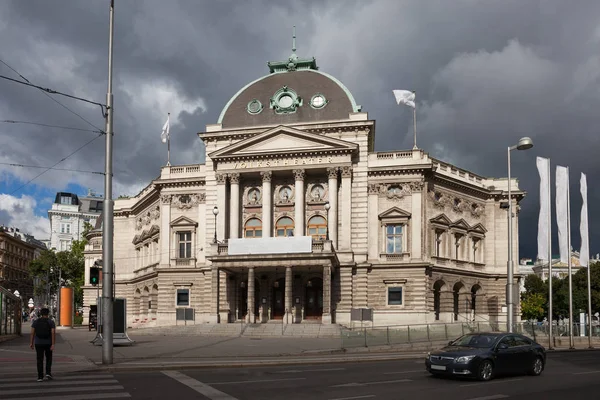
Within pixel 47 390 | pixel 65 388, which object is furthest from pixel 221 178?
pixel 47 390

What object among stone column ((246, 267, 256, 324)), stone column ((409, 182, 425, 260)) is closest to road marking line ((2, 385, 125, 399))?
stone column ((246, 267, 256, 324))

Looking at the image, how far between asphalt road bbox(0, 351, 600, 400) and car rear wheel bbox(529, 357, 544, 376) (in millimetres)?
392

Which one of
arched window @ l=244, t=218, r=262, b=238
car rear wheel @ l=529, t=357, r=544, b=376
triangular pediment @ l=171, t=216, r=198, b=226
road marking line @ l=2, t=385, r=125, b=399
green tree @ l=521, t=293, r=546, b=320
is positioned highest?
Answer: triangular pediment @ l=171, t=216, r=198, b=226

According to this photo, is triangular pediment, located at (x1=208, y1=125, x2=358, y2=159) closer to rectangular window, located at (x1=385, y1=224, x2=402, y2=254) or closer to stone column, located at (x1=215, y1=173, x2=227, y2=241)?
stone column, located at (x1=215, y1=173, x2=227, y2=241)

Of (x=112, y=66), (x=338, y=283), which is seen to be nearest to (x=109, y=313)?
(x=112, y=66)

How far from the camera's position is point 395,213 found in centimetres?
5456

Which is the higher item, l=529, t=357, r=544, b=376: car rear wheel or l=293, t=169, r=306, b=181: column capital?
l=293, t=169, r=306, b=181: column capital

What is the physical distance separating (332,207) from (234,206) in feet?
28.1

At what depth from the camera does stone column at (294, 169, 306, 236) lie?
180 ft

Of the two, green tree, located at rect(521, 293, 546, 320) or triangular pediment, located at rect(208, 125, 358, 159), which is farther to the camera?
green tree, located at rect(521, 293, 546, 320)

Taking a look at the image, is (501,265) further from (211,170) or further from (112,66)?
(112,66)

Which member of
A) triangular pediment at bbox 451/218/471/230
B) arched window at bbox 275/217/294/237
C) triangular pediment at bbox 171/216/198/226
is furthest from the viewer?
triangular pediment at bbox 171/216/198/226

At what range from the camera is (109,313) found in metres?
23.5

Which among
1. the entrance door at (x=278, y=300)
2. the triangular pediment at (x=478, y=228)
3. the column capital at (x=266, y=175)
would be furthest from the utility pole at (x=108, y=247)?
the triangular pediment at (x=478, y=228)
